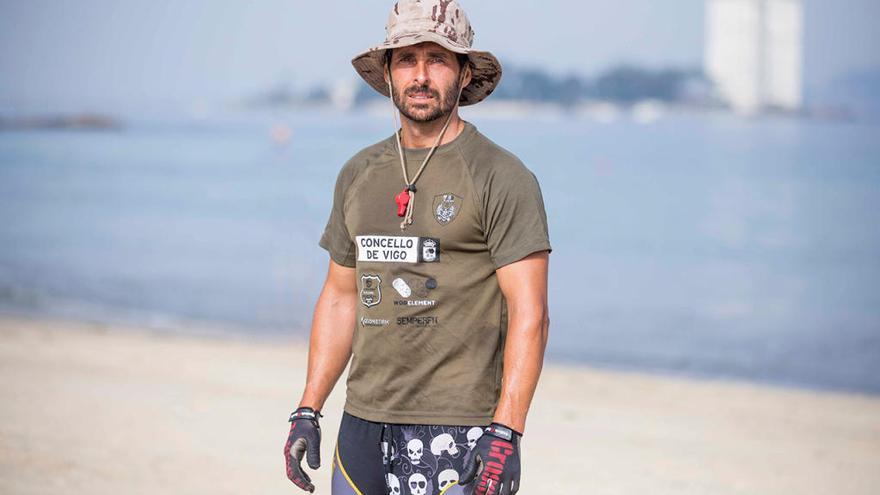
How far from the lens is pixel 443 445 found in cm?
320

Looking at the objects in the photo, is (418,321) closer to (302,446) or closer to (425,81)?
(302,446)

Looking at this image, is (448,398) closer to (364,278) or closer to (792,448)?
(364,278)

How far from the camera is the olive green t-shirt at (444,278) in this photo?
10.2 feet

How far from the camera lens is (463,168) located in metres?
3.16

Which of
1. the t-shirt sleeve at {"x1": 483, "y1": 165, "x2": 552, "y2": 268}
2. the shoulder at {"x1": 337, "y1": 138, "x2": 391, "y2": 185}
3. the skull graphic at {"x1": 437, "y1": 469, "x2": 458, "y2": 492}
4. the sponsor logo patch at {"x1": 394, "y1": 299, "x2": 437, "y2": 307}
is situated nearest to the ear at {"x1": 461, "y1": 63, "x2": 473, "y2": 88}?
the shoulder at {"x1": 337, "y1": 138, "x2": 391, "y2": 185}

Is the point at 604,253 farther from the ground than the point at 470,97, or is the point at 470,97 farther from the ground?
the point at 470,97

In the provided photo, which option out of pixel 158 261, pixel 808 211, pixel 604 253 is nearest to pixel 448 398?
pixel 158 261

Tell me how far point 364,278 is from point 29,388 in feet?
19.9

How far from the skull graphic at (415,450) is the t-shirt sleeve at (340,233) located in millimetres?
512

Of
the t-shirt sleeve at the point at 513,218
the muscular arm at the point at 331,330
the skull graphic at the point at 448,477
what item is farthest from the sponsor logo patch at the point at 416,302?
the skull graphic at the point at 448,477

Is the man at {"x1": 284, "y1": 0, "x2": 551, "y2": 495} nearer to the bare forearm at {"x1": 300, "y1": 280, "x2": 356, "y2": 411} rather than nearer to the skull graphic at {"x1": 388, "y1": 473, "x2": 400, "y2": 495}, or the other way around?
the skull graphic at {"x1": 388, "y1": 473, "x2": 400, "y2": 495}

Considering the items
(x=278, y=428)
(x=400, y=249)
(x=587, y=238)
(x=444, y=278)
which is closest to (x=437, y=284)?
(x=444, y=278)

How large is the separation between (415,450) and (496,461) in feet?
0.98

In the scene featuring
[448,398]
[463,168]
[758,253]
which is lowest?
[758,253]
